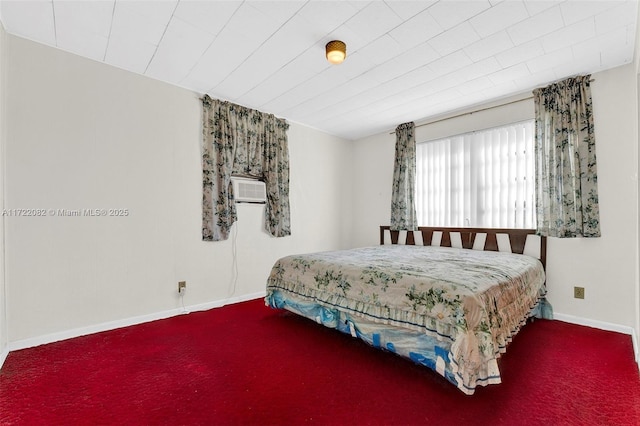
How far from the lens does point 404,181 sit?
410 centimetres

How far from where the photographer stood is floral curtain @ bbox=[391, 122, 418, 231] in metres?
4.04

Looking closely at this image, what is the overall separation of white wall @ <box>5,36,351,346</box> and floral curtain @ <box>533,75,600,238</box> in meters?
3.26

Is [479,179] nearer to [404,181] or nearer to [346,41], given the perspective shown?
[404,181]

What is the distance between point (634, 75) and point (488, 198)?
1.54 meters

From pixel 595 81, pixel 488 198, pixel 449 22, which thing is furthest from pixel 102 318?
pixel 595 81

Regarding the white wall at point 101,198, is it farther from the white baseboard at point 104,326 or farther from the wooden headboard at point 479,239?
the wooden headboard at point 479,239

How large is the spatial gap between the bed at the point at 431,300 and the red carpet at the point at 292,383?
180 millimetres

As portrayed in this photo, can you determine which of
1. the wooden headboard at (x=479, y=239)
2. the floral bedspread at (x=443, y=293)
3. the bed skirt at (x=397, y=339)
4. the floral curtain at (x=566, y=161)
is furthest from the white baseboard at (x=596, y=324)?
the bed skirt at (x=397, y=339)

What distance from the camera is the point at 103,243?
2.62 meters

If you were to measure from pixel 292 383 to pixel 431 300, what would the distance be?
3.21 feet

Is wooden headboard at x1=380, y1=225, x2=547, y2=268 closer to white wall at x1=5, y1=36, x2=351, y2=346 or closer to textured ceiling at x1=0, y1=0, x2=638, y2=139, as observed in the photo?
textured ceiling at x1=0, y1=0, x2=638, y2=139

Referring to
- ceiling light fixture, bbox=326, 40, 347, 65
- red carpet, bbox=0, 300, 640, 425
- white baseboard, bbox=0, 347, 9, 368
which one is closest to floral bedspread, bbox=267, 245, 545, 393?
red carpet, bbox=0, 300, 640, 425

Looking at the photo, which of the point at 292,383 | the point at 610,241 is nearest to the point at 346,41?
the point at 292,383

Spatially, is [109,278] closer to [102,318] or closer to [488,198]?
[102,318]
